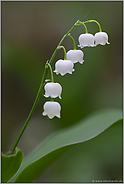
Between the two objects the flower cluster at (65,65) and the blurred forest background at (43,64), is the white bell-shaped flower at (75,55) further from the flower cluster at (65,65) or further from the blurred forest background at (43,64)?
the blurred forest background at (43,64)

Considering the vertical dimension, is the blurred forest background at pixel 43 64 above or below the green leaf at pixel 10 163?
above

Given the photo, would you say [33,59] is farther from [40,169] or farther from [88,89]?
[40,169]

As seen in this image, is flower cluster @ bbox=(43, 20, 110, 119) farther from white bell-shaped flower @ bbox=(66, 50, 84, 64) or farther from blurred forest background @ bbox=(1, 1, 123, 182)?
blurred forest background @ bbox=(1, 1, 123, 182)

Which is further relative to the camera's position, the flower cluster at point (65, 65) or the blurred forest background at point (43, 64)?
the blurred forest background at point (43, 64)

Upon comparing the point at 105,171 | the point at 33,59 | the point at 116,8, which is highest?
the point at 116,8

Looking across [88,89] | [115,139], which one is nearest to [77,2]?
[88,89]

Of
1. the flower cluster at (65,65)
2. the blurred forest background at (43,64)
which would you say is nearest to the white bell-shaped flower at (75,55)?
the flower cluster at (65,65)
